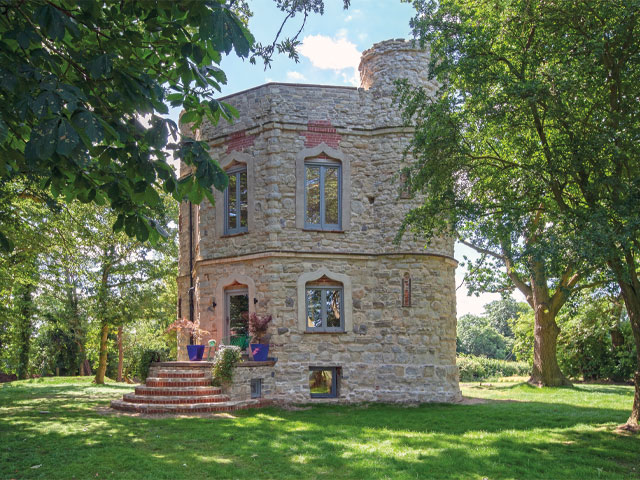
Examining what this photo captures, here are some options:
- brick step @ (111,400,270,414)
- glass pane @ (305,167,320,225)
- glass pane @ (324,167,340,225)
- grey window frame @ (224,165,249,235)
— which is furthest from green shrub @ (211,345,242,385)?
glass pane @ (324,167,340,225)

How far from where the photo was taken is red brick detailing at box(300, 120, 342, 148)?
14.1 m

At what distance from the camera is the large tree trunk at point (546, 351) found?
60.6 feet

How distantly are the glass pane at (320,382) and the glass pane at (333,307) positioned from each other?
3.96 ft

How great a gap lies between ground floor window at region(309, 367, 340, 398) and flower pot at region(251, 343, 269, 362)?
1234 mm

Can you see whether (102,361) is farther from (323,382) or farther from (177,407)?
(323,382)

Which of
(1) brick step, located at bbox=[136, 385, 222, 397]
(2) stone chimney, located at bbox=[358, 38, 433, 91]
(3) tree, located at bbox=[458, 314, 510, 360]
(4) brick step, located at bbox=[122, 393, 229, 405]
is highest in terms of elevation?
(2) stone chimney, located at bbox=[358, 38, 433, 91]

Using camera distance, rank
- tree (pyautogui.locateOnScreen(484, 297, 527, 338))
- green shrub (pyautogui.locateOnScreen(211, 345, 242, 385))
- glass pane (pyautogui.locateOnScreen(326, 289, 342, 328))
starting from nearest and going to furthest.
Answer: green shrub (pyautogui.locateOnScreen(211, 345, 242, 385)) < glass pane (pyautogui.locateOnScreen(326, 289, 342, 328)) < tree (pyautogui.locateOnScreen(484, 297, 527, 338))

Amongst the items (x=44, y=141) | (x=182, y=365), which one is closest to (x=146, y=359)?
(x=182, y=365)

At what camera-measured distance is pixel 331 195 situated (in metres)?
14.2

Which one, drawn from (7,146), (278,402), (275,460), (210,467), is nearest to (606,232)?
(275,460)

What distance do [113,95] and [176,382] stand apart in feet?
30.3

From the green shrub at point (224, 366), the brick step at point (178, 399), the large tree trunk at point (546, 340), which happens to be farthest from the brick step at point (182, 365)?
the large tree trunk at point (546, 340)

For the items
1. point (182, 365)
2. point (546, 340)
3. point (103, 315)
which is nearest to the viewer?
point (182, 365)

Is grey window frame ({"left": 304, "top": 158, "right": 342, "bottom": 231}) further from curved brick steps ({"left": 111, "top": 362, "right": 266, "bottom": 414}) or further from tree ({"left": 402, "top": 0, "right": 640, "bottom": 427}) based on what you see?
curved brick steps ({"left": 111, "top": 362, "right": 266, "bottom": 414})
